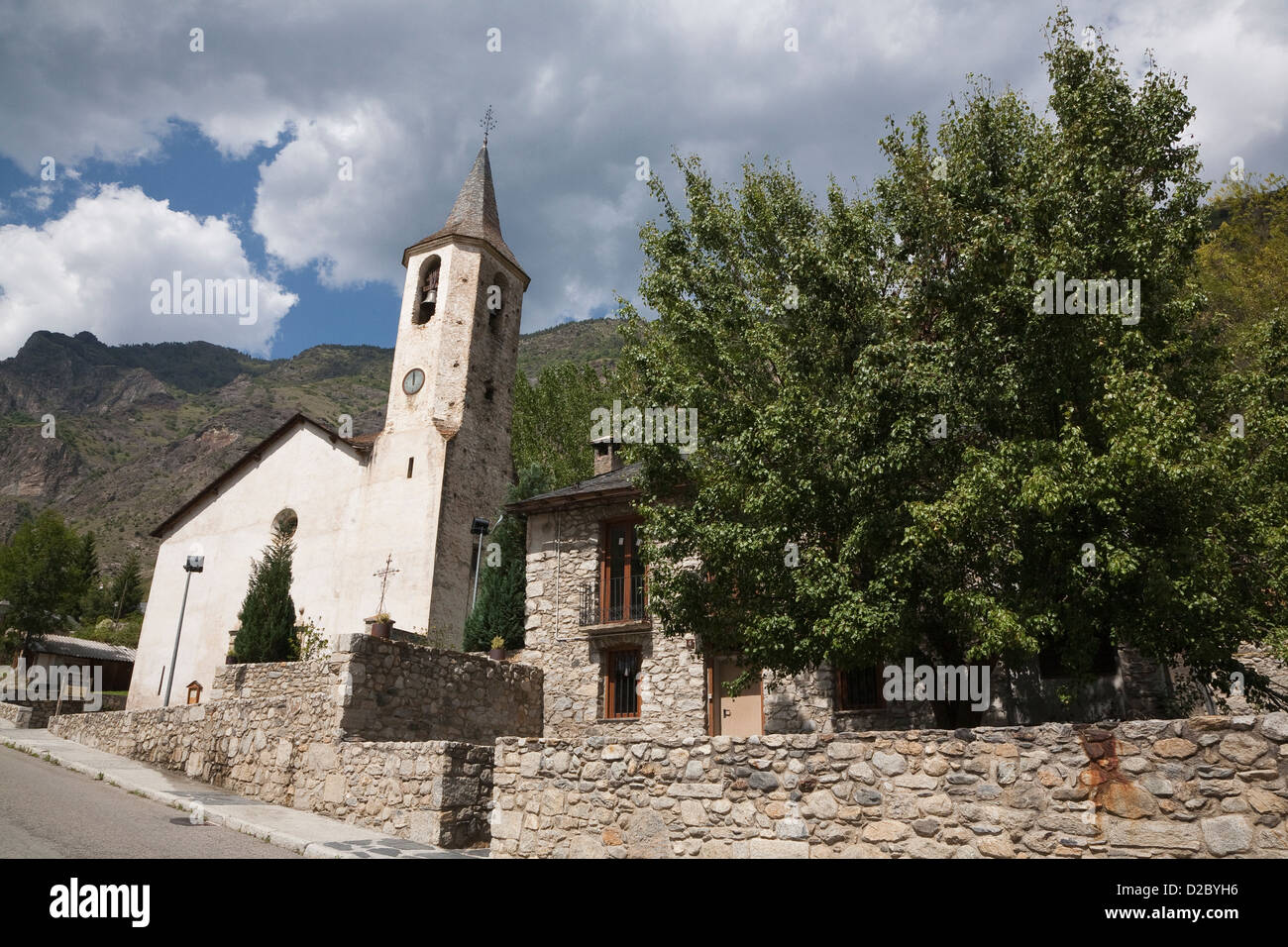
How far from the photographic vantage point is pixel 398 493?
26.2 meters

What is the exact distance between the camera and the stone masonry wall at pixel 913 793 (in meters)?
5.90

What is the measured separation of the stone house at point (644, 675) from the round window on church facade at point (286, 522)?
502 inches

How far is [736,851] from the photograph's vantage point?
7605mm

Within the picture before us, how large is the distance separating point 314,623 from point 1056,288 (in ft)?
76.3

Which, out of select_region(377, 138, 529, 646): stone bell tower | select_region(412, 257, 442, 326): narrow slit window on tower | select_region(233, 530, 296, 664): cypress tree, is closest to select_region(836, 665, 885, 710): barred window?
select_region(377, 138, 529, 646): stone bell tower

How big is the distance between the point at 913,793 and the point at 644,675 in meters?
10.6

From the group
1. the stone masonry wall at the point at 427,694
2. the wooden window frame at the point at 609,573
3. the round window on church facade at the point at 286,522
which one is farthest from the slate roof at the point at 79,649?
the wooden window frame at the point at 609,573

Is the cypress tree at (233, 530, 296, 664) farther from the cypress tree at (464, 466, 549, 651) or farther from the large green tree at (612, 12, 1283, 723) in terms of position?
the large green tree at (612, 12, 1283, 723)

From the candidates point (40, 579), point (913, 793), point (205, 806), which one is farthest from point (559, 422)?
point (40, 579)

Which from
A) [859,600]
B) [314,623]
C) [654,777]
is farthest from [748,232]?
[314,623]

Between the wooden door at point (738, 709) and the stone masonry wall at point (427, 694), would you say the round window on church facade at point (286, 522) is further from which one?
the wooden door at point (738, 709)

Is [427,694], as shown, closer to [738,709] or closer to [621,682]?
[621,682]

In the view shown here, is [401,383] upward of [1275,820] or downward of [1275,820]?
upward
